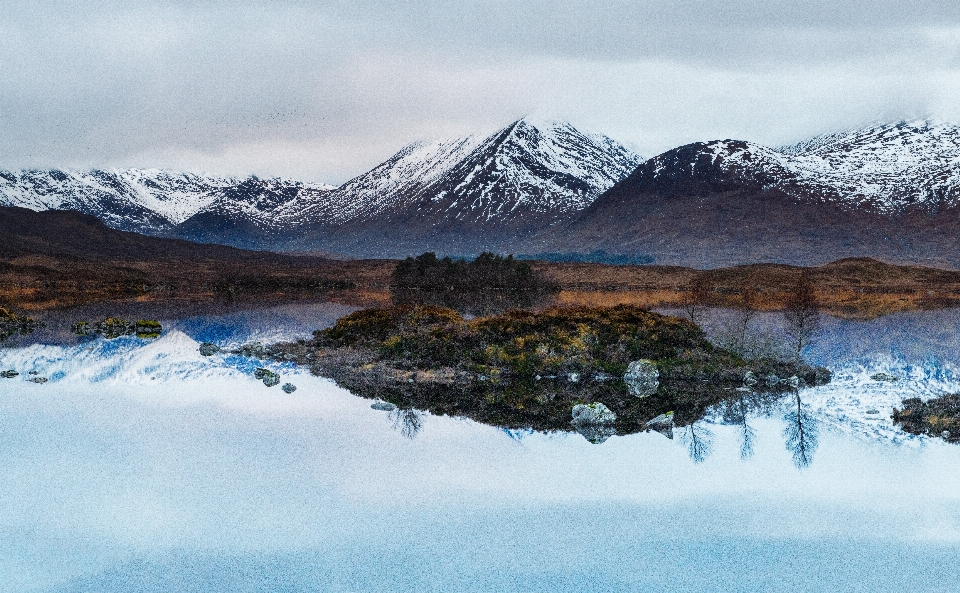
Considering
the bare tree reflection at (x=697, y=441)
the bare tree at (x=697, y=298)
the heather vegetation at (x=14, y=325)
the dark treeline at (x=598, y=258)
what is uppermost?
the dark treeline at (x=598, y=258)

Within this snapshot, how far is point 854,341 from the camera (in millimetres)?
41031

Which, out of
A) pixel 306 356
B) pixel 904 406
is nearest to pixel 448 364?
pixel 306 356

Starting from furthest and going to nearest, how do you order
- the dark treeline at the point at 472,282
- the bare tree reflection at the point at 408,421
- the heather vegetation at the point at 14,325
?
1. the dark treeline at the point at 472,282
2. the heather vegetation at the point at 14,325
3. the bare tree reflection at the point at 408,421

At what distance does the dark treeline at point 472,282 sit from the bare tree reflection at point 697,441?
144 ft

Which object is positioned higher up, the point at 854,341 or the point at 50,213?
the point at 50,213

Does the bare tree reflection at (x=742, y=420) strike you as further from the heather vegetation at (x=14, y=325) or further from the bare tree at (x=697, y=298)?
the heather vegetation at (x=14, y=325)

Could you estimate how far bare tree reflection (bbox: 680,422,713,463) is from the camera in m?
19.9

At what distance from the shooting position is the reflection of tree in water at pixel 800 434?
19731mm

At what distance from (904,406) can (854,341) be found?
17.8 metres

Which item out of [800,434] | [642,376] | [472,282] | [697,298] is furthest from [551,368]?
[472,282]

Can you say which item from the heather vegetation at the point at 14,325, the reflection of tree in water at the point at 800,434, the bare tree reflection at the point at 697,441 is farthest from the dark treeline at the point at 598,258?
the bare tree reflection at the point at 697,441

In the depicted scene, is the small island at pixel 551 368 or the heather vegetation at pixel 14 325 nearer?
the small island at pixel 551 368

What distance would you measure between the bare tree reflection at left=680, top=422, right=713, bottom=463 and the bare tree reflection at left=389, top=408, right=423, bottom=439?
6.30m

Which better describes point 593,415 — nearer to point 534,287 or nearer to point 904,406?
point 904,406
